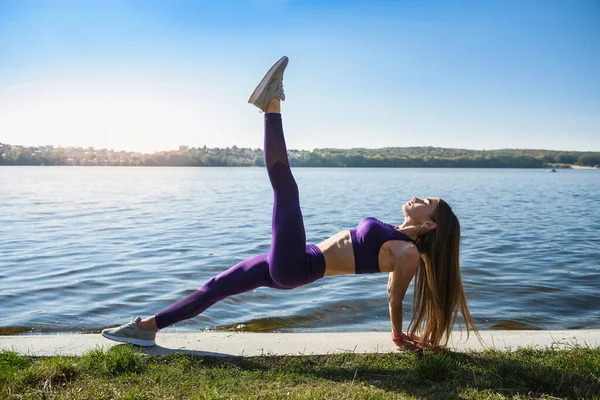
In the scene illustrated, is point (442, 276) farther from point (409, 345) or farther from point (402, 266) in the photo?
point (409, 345)

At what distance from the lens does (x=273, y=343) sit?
4.62 m

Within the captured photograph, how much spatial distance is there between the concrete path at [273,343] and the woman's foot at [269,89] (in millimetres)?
2000

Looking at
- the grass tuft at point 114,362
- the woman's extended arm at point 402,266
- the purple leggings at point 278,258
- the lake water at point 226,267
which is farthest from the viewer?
the lake water at point 226,267

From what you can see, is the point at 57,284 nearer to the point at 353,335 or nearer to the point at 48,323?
the point at 48,323

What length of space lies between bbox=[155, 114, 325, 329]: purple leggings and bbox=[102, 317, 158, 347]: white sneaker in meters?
0.12

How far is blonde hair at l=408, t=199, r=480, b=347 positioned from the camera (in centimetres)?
448

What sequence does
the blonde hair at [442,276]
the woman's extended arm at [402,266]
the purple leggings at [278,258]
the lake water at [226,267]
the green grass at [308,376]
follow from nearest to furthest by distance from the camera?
the green grass at [308,376]
the purple leggings at [278,258]
the woman's extended arm at [402,266]
the blonde hair at [442,276]
the lake water at [226,267]

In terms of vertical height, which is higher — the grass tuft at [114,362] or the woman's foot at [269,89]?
the woman's foot at [269,89]

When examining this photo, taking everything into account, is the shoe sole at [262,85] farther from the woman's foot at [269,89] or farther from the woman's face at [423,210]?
the woman's face at [423,210]

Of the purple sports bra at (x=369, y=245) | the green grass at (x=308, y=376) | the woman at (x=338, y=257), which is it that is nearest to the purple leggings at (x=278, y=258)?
the woman at (x=338, y=257)

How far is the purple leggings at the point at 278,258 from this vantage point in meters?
4.26

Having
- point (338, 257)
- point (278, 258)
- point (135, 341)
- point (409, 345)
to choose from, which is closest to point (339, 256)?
point (338, 257)

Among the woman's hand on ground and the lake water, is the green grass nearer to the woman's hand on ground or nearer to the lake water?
the woman's hand on ground

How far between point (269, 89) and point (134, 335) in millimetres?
2334
